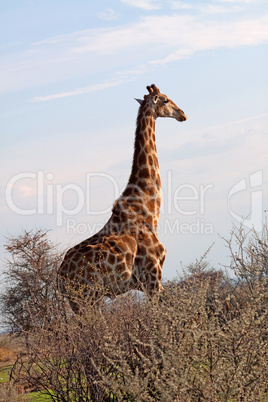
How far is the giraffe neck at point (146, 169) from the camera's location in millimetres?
9969

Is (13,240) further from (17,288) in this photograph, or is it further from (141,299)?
(141,299)

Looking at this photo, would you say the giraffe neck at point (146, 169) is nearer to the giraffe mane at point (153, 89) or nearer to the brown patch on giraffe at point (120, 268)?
the giraffe mane at point (153, 89)

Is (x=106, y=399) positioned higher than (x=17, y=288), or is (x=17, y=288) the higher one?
(x=17, y=288)

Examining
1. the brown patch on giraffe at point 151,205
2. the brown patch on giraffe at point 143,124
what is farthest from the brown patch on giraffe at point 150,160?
the brown patch on giraffe at point 151,205

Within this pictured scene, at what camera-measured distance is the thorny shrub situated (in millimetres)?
5160

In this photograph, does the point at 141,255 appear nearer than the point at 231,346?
No

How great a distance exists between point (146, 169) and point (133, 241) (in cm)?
164

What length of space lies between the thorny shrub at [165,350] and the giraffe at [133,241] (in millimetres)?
965

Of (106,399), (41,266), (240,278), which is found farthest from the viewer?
(41,266)

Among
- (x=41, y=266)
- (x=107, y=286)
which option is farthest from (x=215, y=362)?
(x=41, y=266)

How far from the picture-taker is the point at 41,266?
18.4 m

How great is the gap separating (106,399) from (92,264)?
220 cm

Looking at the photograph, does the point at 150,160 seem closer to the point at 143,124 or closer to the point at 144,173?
the point at 144,173

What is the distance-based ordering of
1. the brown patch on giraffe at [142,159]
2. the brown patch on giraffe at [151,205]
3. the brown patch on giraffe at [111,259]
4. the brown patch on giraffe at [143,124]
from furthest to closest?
1. the brown patch on giraffe at [143,124]
2. the brown patch on giraffe at [142,159]
3. the brown patch on giraffe at [151,205]
4. the brown patch on giraffe at [111,259]
